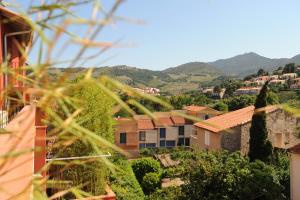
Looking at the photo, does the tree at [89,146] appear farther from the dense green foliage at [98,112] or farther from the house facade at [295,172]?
the house facade at [295,172]

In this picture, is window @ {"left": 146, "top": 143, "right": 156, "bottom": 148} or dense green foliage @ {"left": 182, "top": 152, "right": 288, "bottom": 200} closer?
dense green foliage @ {"left": 182, "top": 152, "right": 288, "bottom": 200}

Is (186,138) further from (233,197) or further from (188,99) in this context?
(233,197)

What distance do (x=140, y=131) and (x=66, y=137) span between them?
4555 cm

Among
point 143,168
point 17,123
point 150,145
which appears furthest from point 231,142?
point 17,123

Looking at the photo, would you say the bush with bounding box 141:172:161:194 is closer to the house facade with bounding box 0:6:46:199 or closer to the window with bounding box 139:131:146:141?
the house facade with bounding box 0:6:46:199

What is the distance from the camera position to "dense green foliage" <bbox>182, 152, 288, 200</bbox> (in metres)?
14.5

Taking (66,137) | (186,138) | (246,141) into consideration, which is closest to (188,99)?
(186,138)

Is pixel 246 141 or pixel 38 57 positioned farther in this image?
pixel 246 141

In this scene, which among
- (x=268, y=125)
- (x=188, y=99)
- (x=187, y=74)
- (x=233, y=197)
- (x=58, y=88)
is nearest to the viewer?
(x=58, y=88)

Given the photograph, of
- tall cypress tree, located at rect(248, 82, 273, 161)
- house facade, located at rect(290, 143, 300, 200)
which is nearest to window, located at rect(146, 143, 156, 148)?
tall cypress tree, located at rect(248, 82, 273, 161)

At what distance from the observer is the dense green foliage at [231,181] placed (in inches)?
571

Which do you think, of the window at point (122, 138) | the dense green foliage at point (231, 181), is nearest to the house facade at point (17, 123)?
the dense green foliage at point (231, 181)

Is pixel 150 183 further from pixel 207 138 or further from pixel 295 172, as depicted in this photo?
pixel 295 172

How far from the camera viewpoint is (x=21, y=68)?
76 centimetres
